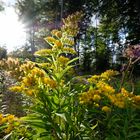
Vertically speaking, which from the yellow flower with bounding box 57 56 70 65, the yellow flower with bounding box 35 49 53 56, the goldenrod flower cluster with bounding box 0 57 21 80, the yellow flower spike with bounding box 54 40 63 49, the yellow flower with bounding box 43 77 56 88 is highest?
the yellow flower spike with bounding box 54 40 63 49

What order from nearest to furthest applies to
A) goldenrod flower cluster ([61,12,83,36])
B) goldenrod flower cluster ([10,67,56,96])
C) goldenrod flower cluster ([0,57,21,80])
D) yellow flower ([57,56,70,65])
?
goldenrod flower cluster ([10,67,56,96]) → goldenrod flower cluster ([0,57,21,80]) → yellow flower ([57,56,70,65]) → goldenrod flower cluster ([61,12,83,36])

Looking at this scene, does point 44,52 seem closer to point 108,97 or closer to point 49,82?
point 49,82

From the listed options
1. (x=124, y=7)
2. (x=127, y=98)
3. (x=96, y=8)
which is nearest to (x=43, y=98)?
(x=127, y=98)

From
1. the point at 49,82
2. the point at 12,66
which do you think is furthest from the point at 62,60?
the point at 12,66

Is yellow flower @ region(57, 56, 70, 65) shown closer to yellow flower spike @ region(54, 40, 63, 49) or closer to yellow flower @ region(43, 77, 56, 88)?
yellow flower spike @ region(54, 40, 63, 49)

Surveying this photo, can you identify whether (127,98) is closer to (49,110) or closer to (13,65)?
(49,110)

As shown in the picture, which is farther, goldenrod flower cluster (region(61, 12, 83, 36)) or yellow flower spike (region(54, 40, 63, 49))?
goldenrod flower cluster (region(61, 12, 83, 36))

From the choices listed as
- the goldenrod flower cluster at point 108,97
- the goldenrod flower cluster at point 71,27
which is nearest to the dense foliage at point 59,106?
the goldenrod flower cluster at point 108,97

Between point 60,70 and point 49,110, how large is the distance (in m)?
0.43

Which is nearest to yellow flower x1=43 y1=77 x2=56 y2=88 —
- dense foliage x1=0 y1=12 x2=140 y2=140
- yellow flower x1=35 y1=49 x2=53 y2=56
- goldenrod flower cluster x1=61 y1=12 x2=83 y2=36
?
dense foliage x1=0 y1=12 x2=140 y2=140

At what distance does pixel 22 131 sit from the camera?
3.40 m

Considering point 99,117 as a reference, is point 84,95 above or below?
above

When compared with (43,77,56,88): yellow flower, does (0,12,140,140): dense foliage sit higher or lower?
lower

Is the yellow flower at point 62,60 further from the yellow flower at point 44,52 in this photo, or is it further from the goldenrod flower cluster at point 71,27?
the goldenrod flower cluster at point 71,27
